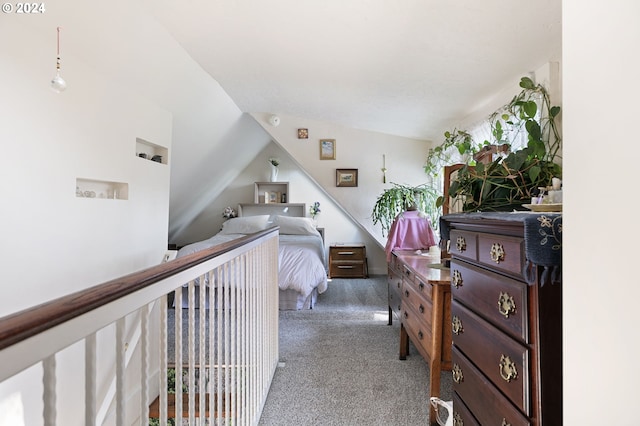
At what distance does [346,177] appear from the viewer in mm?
4137

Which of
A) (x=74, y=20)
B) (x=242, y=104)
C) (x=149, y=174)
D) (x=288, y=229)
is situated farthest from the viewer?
(x=288, y=229)

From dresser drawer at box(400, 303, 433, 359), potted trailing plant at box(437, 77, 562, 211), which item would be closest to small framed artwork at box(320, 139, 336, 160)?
dresser drawer at box(400, 303, 433, 359)

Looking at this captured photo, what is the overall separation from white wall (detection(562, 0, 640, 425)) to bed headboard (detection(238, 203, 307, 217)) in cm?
511

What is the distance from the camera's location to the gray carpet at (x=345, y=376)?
5.74ft

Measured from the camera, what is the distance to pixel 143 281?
0.61 m

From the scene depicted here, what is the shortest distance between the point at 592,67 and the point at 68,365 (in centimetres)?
234

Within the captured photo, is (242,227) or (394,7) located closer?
(394,7)

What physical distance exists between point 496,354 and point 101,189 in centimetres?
232

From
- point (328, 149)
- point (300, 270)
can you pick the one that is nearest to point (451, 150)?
point (328, 149)

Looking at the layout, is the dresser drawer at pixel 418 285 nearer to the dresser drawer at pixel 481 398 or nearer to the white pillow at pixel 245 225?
the dresser drawer at pixel 481 398

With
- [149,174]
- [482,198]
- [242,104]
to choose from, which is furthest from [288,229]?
[482,198]

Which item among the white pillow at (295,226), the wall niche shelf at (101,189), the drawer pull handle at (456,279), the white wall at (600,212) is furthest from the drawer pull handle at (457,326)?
the white pillow at (295,226)

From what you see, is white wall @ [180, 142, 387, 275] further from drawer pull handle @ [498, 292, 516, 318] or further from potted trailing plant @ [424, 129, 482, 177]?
drawer pull handle @ [498, 292, 516, 318]

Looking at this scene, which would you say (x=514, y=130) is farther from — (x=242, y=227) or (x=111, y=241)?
(x=242, y=227)
